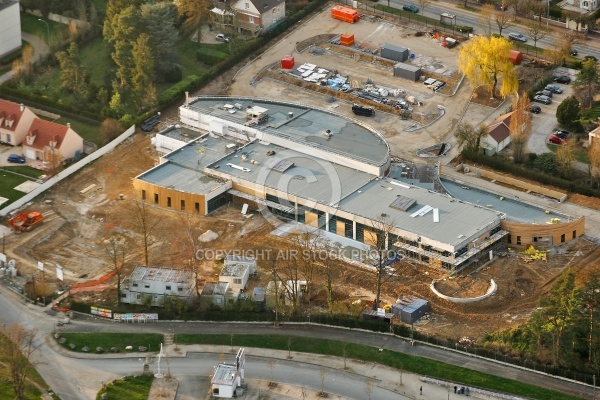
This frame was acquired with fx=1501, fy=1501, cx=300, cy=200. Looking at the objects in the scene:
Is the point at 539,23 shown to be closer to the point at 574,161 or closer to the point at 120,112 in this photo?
the point at 574,161

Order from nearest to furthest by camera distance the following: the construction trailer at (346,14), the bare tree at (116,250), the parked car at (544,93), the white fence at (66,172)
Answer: the bare tree at (116,250)
the white fence at (66,172)
the parked car at (544,93)
the construction trailer at (346,14)

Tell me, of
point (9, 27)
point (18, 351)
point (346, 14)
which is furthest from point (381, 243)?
point (9, 27)

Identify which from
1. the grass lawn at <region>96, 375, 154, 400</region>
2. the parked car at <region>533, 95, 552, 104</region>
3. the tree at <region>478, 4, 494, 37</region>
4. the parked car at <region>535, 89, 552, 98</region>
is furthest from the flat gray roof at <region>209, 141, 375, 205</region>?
the tree at <region>478, 4, 494, 37</region>

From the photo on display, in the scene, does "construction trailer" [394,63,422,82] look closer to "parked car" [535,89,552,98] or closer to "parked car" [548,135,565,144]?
"parked car" [535,89,552,98]

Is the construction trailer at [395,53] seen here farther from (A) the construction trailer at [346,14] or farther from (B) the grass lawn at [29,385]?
(B) the grass lawn at [29,385]

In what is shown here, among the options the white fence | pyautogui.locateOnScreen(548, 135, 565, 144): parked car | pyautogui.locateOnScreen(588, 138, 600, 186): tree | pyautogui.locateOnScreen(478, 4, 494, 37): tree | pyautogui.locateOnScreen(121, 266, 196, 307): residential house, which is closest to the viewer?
pyautogui.locateOnScreen(121, 266, 196, 307): residential house

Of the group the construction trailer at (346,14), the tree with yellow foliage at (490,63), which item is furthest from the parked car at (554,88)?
the construction trailer at (346,14)
